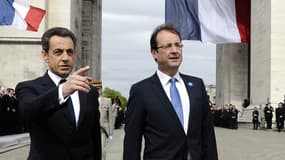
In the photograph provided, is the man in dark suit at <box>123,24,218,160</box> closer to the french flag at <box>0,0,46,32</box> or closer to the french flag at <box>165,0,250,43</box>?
the french flag at <box>0,0,46,32</box>

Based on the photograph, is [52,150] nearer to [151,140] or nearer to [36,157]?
[36,157]

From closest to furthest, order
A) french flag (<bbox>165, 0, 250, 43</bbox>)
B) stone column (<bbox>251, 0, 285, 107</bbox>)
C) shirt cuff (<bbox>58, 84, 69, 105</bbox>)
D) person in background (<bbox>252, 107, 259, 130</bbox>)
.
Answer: shirt cuff (<bbox>58, 84, 69, 105</bbox>) → stone column (<bbox>251, 0, 285, 107</bbox>) → person in background (<bbox>252, 107, 259, 130</bbox>) → french flag (<bbox>165, 0, 250, 43</bbox>)

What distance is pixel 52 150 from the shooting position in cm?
345

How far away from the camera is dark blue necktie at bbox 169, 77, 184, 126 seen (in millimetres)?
3842

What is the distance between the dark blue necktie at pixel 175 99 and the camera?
3842 millimetres

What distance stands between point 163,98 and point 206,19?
27316 millimetres

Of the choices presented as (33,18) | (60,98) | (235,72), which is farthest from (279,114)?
(60,98)

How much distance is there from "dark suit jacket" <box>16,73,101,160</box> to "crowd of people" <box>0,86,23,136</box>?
14.8 meters

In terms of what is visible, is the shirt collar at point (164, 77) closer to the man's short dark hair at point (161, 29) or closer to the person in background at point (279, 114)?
the man's short dark hair at point (161, 29)

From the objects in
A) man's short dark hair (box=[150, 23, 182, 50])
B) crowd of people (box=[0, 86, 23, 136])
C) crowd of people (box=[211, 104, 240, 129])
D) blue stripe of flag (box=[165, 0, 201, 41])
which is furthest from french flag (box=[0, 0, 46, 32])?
man's short dark hair (box=[150, 23, 182, 50])

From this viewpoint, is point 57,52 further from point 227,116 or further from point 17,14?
point 227,116

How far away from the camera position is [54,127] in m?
3.42

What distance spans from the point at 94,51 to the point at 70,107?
41972 millimetres

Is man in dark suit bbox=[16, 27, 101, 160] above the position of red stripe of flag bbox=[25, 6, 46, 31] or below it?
below
